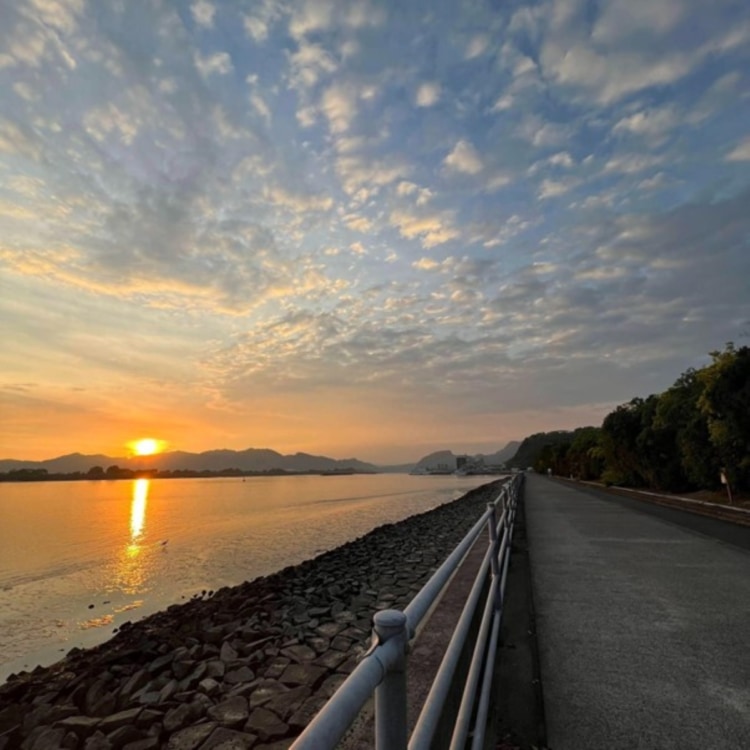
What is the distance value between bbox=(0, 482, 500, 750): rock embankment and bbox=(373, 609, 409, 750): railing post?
387cm

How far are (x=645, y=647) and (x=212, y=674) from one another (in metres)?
5.47

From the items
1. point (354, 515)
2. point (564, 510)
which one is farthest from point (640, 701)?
point (354, 515)

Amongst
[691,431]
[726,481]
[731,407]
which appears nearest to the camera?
[731,407]

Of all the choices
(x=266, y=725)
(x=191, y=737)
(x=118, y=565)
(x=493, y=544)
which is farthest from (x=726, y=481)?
(x=118, y=565)

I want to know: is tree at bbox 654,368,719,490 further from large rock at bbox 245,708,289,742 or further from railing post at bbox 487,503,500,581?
large rock at bbox 245,708,289,742

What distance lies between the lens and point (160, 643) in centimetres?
880

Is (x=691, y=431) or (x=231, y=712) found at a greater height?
(x=691, y=431)

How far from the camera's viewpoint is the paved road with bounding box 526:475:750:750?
3.32 meters

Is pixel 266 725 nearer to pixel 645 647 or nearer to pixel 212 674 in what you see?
pixel 212 674

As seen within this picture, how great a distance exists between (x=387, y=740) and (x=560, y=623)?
198 inches

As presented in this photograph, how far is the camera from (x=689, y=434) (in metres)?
23.1

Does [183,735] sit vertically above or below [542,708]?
below

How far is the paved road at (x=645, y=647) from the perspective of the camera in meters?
3.32

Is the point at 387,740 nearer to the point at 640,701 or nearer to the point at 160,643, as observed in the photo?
the point at 640,701
